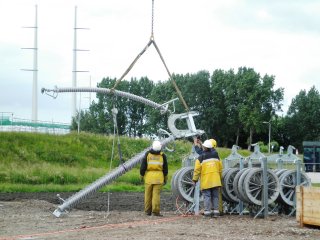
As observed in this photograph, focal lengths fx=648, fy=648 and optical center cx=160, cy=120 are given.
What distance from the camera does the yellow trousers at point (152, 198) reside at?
51.3 ft

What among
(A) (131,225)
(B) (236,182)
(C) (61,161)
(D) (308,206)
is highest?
(B) (236,182)

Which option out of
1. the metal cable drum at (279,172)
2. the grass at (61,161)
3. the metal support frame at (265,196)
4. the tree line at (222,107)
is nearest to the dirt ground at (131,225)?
the metal support frame at (265,196)

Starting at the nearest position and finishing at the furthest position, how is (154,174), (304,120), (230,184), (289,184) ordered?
(154,174)
(289,184)
(230,184)
(304,120)

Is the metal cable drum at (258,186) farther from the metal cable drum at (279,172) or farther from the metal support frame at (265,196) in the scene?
the metal cable drum at (279,172)

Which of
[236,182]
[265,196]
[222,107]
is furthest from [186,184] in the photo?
[222,107]

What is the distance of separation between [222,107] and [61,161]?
5042 cm

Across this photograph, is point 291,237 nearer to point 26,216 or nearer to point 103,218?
point 103,218

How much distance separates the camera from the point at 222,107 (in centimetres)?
8650

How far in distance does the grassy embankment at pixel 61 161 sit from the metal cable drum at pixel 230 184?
11406mm

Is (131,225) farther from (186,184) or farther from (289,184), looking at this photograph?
(289,184)

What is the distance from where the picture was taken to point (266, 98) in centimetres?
8400

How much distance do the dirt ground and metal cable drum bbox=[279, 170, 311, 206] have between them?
0.52 meters

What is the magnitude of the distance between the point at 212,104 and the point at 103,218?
72031 mm

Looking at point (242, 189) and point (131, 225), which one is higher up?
point (242, 189)
